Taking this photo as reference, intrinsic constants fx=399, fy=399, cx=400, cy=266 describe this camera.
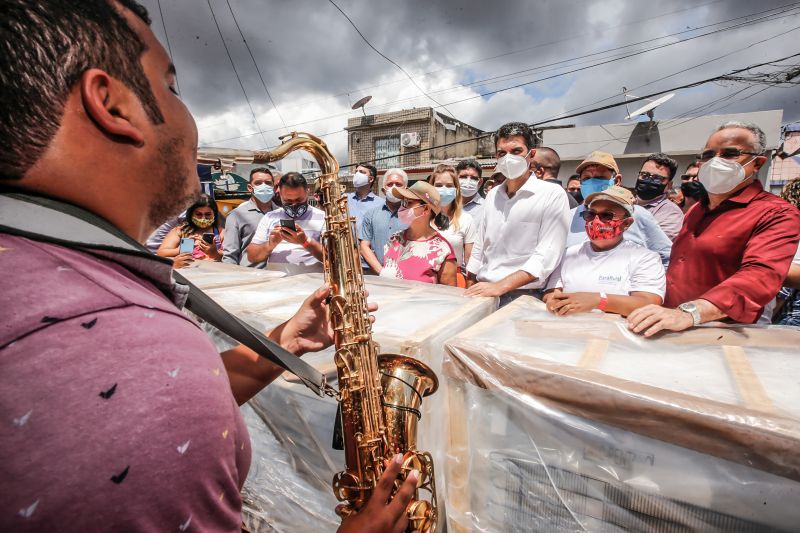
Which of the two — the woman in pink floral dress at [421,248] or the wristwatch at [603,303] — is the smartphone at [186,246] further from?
the wristwatch at [603,303]

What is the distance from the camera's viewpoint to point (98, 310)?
0.59 m

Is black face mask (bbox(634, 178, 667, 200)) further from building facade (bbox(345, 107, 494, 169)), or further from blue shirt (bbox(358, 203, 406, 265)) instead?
building facade (bbox(345, 107, 494, 169))

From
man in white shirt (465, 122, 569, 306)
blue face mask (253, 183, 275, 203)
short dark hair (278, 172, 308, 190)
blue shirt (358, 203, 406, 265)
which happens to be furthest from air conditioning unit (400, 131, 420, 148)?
man in white shirt (465, 122, 569, 306)

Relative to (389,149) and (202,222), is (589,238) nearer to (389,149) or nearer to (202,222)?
(202,222)

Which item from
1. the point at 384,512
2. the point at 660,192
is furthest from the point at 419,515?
the point at 660,192

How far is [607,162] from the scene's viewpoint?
13.5 ft

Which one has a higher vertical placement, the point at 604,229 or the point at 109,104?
the point at 109,104

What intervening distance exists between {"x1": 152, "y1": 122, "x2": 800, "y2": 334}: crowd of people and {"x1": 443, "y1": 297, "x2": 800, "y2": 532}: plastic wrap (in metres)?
0.23

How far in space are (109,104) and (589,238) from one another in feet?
9.28

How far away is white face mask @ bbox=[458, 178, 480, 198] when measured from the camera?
5422mm

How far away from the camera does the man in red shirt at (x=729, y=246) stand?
5.90 feet

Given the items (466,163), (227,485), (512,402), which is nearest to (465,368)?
(512,402)

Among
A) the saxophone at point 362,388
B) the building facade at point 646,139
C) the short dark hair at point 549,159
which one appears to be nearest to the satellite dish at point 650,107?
the building facade at point 646,139

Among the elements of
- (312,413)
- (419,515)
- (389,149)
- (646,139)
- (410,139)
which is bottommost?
(312,413)
